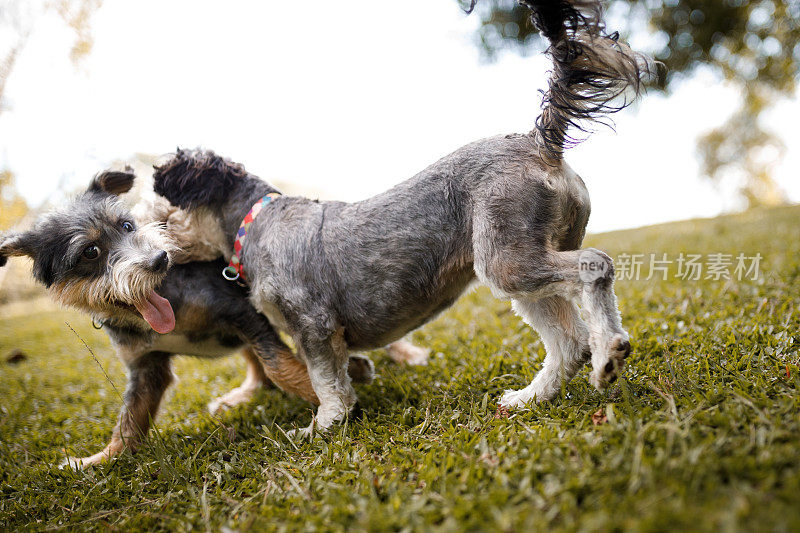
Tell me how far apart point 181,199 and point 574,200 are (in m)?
2.81

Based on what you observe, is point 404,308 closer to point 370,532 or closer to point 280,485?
point 280,485

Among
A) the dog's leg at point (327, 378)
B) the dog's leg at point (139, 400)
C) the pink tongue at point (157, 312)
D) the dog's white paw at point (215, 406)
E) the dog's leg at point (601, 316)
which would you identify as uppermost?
the dog's leg at point (601, 316)

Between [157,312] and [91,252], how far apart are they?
0.59 metres

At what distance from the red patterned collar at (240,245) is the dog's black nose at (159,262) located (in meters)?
0.47

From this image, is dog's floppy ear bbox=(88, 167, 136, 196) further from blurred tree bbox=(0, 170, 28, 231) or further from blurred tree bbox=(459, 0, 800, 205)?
blurred tree bbox=(459, 0, 800, 205)

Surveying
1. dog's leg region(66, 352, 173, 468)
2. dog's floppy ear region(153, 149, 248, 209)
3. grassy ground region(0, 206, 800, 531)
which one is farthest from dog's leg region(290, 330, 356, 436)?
dog's floppy ear region(153, 149, 248, 209)

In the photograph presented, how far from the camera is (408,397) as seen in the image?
11.3 ft

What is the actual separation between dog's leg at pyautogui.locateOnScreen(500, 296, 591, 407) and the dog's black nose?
2.31 meters

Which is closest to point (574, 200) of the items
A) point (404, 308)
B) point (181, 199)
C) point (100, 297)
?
point (404, 308)

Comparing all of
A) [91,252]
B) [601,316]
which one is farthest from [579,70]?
[91,252]

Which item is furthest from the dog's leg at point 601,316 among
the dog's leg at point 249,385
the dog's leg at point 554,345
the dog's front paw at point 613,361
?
the dog's leg at point 249,385

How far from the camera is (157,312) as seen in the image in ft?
10.9

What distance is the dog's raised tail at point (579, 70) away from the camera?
8.84ft

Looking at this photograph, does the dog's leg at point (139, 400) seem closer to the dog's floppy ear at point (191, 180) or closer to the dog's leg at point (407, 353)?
the dog's floppy ear at point (191, 180)
